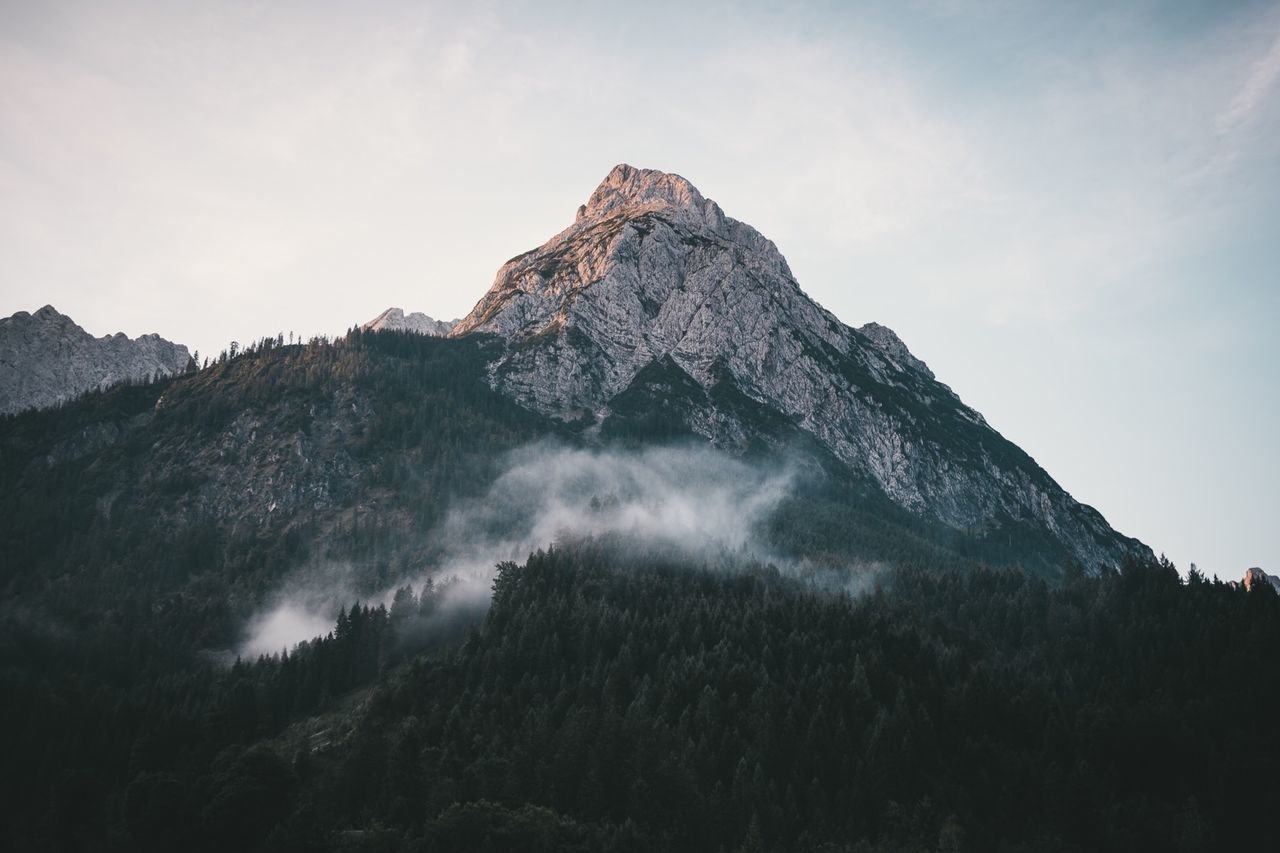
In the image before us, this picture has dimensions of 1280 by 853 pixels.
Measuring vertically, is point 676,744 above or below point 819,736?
below

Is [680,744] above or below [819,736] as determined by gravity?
below

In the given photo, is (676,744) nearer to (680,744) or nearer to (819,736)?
(680,744)

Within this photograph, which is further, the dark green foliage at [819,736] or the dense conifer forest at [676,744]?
the dark green foliage at [819,736]

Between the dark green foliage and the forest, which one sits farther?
the dark green foliage

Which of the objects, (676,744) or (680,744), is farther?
(680,744)

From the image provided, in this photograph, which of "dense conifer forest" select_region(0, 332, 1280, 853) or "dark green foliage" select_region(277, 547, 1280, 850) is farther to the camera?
"dark green foliage" select_region(277, 547, 1280, 850)

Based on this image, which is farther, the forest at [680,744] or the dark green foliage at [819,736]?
the dark green foliage at [819,736]

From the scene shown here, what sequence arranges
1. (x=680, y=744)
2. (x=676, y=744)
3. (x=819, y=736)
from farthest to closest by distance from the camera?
(x=819, y=736) < (x=680, y=744) < (x=676, y=744)

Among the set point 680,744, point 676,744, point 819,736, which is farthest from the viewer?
point 819,736

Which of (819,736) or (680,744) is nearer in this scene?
(680,744)

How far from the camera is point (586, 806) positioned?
408ft

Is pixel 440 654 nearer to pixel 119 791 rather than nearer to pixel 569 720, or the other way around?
pixel 569 720

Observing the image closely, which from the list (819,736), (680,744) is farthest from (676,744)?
(819,736)

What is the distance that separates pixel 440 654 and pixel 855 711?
8307 centimetres
